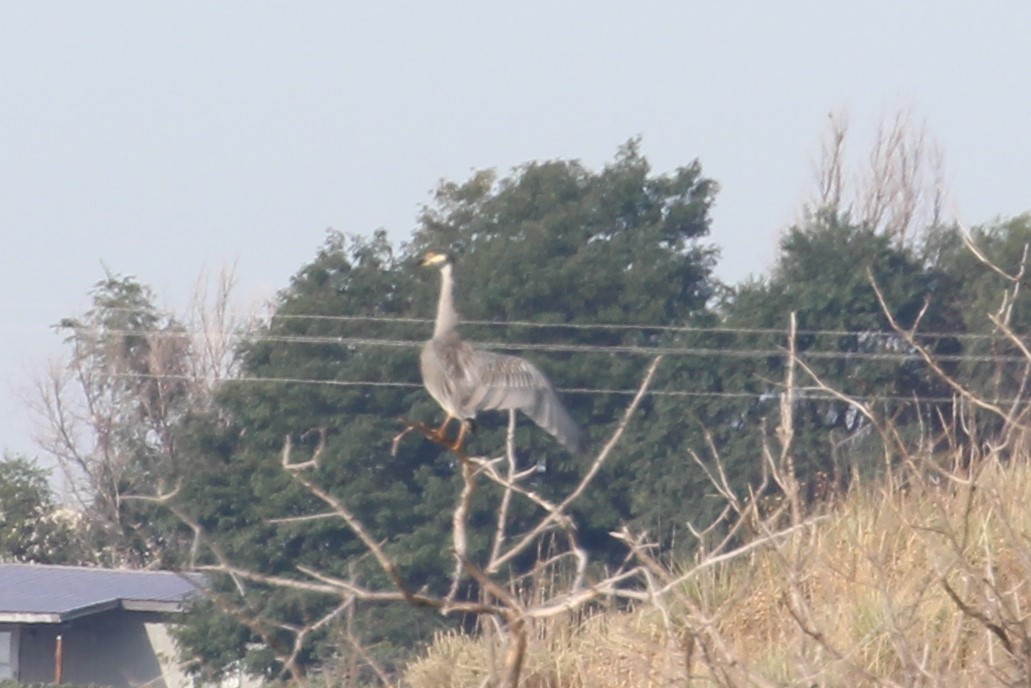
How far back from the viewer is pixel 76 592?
2784 centimetres

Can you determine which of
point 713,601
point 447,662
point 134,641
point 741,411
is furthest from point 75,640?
point 713,601

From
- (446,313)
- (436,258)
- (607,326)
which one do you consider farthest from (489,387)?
(607,326)

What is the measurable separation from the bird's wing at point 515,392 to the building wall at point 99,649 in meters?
23.4

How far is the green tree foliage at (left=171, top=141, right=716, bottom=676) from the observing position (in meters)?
25.1

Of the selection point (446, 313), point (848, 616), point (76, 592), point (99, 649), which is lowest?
point (99, 649)

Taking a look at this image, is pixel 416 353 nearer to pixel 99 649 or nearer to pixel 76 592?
pixel 76 592

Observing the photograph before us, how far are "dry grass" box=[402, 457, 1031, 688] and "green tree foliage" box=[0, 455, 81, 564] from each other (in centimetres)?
2557

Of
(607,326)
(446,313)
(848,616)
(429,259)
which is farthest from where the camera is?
(607,326)

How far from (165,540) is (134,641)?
5.86 feet

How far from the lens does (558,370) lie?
25.6 m

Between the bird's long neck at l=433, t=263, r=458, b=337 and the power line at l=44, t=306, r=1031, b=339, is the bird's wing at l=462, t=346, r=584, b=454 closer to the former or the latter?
the bird's long neck at l=433, t=263, r=458, b=337

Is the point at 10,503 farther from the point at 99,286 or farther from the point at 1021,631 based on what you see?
the point at 1021,631

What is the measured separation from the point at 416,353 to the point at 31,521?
12759 millimetres

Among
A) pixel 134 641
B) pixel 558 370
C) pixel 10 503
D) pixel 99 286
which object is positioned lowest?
pixel 134 641
